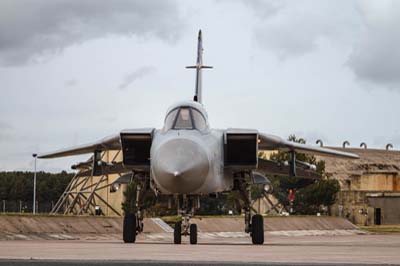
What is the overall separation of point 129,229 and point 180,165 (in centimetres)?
408

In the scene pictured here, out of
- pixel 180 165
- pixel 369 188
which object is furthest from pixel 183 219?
pixel 369 188

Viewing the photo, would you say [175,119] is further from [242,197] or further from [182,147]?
[242,197]

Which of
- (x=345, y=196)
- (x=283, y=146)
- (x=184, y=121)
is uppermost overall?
(x=184, y=121)

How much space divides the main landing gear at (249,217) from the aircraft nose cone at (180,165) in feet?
10.5

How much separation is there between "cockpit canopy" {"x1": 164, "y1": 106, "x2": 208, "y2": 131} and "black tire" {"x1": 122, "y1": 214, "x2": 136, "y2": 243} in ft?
10.2

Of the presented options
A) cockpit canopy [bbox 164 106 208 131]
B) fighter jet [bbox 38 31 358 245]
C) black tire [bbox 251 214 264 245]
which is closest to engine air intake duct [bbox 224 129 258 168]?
fighter jet [bbox 38 31 358 245]

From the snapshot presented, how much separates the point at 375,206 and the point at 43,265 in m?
62.8

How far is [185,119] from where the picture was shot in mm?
20250

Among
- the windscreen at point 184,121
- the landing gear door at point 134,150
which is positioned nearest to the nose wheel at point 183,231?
the landing gear door at point 134,150

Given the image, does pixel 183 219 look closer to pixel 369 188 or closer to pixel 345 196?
pixel 345 196

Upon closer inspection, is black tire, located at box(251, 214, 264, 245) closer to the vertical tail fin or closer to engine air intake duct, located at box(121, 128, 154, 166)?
engine air intake duct, located at box(121, 128, 154, 166)

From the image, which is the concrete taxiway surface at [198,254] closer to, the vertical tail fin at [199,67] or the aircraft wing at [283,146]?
the aircraft wing at [283,146]

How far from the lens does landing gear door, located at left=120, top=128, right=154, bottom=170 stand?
70.3 ft

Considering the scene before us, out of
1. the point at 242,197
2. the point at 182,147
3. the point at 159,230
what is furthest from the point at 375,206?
the point at 182,147
